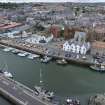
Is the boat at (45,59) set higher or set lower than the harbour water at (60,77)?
higher

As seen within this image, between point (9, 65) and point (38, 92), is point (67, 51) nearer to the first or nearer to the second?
point (9, 65)

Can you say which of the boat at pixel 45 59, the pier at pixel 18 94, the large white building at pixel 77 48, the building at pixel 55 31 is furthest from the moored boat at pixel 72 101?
the building at pixel 55 31

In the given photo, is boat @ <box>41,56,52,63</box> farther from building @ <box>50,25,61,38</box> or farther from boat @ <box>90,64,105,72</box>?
building @ <box>50,25,61,38</box>

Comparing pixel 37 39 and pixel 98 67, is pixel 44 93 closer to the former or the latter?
pixel 98 67

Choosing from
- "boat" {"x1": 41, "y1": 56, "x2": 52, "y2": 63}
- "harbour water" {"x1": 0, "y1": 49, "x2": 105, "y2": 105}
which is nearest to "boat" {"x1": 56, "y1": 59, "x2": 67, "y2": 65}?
"harbour water" {"x1": 0, "y1": 49, "x2": 105, "y2": 105}

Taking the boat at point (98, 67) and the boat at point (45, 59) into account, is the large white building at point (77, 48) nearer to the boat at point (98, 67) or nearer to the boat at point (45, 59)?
the boat at point (45, 59)

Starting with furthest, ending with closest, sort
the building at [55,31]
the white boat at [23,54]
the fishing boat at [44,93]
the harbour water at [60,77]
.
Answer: the building at [55,31] < the white boat at [23,54] < the harbour water at [60,77] < the fishing boat at [44,93]

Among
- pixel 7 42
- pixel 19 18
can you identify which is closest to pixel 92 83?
pixel 7 42

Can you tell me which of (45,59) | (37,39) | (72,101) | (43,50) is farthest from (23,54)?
(72,101)
